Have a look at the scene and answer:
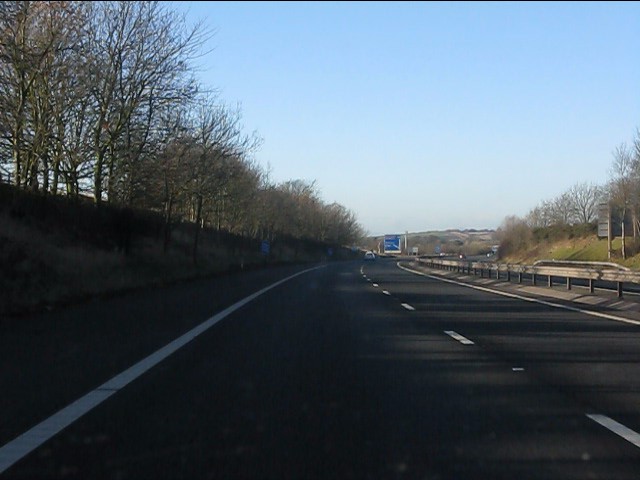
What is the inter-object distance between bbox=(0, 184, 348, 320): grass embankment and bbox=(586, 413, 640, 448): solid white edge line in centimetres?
1442

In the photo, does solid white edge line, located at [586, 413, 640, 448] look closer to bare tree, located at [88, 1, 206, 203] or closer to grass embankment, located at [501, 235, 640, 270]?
bare tree, located at [88, 1, 206, 203]

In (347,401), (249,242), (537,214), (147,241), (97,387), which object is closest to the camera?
(347,401)

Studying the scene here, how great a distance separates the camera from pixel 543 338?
1606 cm

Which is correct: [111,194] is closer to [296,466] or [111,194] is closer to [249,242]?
[296,466]

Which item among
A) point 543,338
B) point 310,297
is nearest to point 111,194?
point 310,297

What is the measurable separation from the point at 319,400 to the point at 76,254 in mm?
25824

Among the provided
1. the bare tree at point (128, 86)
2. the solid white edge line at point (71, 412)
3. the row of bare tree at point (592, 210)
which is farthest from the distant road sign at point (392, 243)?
Answer: the solid white edge line at point (71, 412)

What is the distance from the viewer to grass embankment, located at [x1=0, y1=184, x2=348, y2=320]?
80.5 feet

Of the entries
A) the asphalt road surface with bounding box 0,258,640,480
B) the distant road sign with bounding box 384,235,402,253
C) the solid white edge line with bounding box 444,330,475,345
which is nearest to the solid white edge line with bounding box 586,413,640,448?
the asphalt road surface with bounding box 0,258,640,480

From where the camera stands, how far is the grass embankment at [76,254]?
2453 centimetres

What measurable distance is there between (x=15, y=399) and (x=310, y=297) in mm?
20375

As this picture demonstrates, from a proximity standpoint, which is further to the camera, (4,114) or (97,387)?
(4,114)

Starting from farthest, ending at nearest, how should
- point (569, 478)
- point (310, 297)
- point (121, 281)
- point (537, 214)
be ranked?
1. point (537, 214)
2. point (121, 281)
3. point (310, 297)
4. point (569, 478)

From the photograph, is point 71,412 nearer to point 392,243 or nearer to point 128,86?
point 128,86
